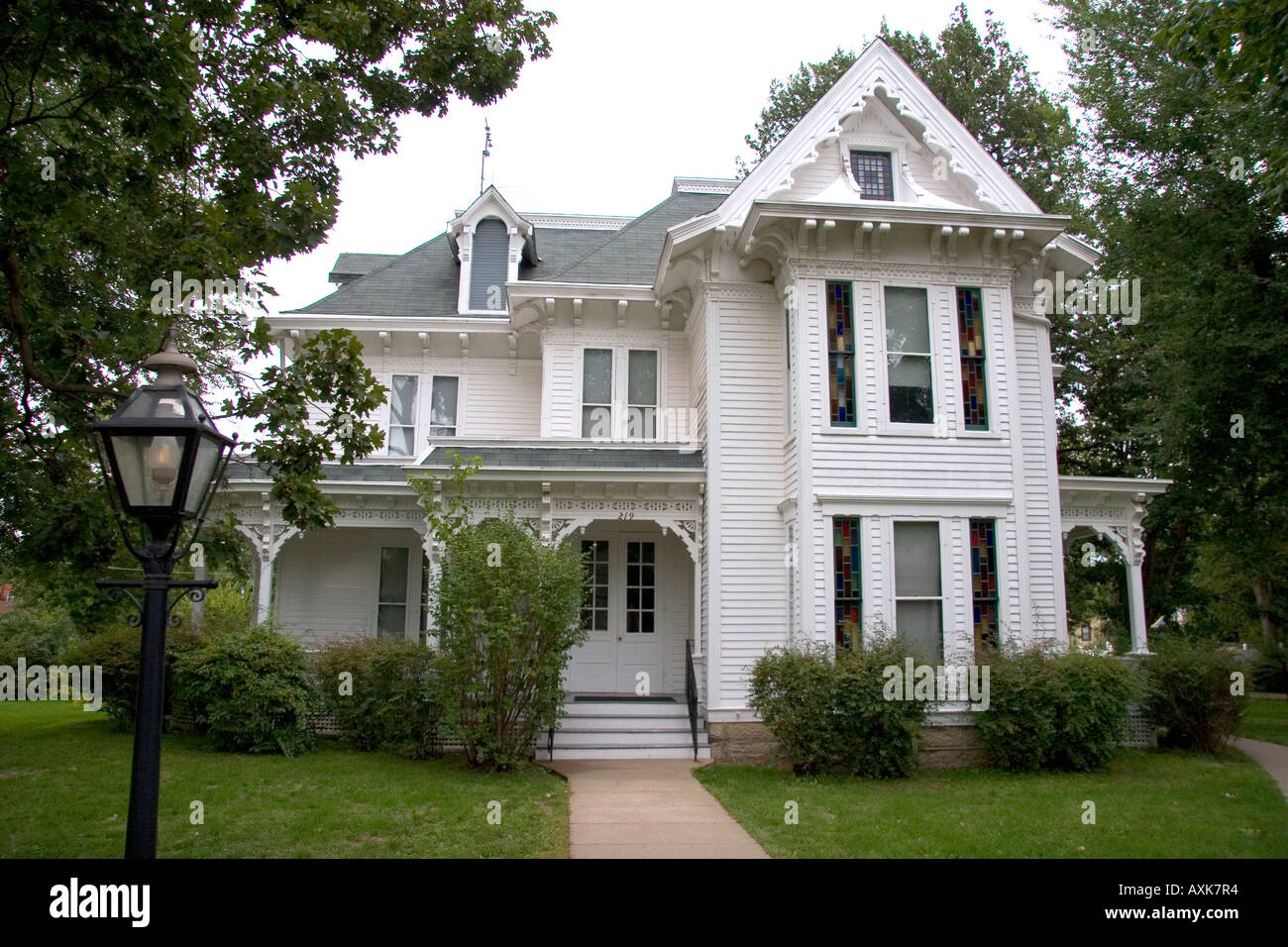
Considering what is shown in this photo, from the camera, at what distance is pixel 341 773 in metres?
11.0

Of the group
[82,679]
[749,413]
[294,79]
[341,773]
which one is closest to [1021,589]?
[749,413]

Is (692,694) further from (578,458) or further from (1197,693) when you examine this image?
(1197,693)

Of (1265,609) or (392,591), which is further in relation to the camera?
(1265,609)

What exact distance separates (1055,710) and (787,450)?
5066mm

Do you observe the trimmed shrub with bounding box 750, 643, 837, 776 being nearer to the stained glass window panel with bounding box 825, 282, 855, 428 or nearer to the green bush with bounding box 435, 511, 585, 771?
the green bush with bounding box 435, 511, 585, 771

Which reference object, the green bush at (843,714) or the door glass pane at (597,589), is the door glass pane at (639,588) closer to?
the door glass pane at (597,589)

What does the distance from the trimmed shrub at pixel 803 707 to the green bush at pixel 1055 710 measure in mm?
2323

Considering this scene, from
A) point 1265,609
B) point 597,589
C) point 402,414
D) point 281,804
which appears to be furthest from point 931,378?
point 1265,609

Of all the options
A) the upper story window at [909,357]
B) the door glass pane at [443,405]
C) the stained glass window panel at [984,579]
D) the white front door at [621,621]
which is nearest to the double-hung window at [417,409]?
the door glass pane at [443,405]

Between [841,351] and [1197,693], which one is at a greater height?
[841,351]

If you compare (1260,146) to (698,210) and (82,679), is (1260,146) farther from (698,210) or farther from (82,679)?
(82,679)

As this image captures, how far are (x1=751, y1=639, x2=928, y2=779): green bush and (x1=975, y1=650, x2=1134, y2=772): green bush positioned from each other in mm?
1199

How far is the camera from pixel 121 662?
542 inches
